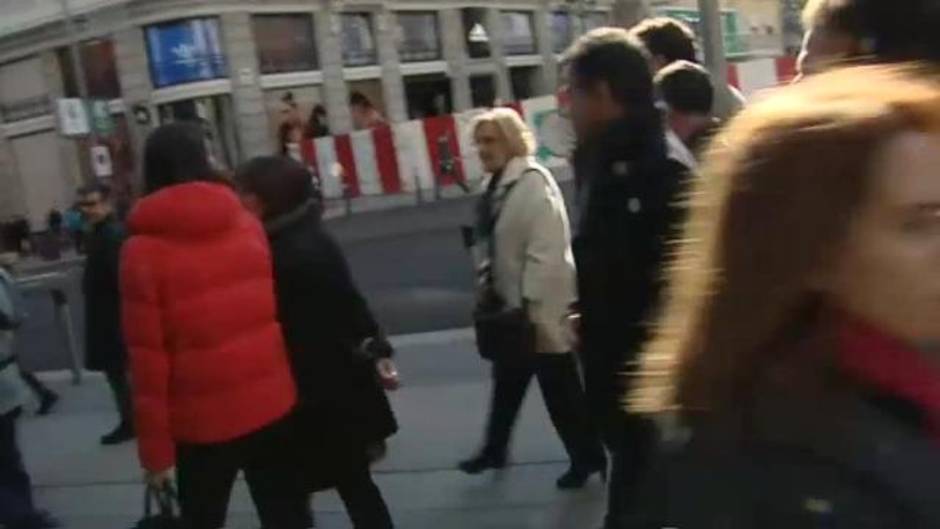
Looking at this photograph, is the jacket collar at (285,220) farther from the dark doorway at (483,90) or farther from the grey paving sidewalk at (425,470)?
the dark doorway at (483,90)

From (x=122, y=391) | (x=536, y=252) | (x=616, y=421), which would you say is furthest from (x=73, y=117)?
(x=616, y=421)

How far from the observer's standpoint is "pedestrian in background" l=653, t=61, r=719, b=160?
424 cm

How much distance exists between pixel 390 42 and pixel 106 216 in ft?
99.2

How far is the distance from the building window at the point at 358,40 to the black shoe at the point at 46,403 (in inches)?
1070

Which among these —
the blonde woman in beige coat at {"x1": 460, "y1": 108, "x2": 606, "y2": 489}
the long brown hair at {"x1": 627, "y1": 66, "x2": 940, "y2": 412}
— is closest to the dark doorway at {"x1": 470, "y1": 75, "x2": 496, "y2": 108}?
the blonde woman in beige coat at {"x1": 460, "y1": 108, "x2": 606, "y2": 489}

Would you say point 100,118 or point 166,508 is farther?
point 100,118

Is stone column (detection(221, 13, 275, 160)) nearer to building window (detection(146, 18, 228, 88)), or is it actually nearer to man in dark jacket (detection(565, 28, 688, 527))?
building window (detection(146, 18, 228, 88))

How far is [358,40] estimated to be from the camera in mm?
37188

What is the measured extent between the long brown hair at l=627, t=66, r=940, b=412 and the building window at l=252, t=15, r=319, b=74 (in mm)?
33973

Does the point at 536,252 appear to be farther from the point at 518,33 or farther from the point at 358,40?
the point at 518,33

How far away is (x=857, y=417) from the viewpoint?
134 cm

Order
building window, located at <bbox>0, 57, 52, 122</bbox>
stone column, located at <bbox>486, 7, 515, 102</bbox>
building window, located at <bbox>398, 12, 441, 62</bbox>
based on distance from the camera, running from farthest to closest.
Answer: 1. stone column, located at <bbox>486, 7, 515, 102</bbox>
2. building window, located at <bbox>398, 12, 441, 62</bbox>
3. building window, located at <bbox>0, 57, 52, 122</bbox>

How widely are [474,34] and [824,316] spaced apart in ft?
129

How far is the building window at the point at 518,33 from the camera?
41781mm
